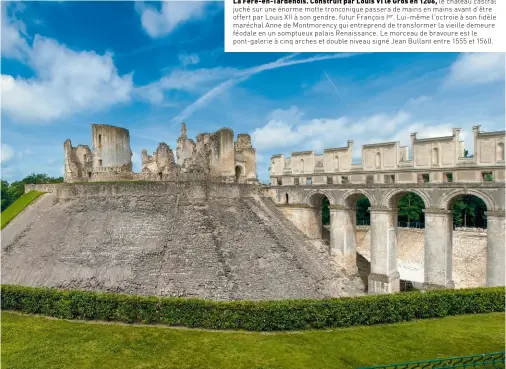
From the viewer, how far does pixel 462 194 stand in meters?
20.5

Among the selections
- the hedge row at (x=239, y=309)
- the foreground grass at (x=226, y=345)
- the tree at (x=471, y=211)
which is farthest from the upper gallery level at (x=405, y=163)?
the tree at (x=471, y=211)

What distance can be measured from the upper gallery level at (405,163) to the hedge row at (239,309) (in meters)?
7.80

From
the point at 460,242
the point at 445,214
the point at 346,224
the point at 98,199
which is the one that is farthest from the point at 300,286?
the point at 460,242

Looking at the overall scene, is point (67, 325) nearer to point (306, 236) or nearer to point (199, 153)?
point (199, 153)

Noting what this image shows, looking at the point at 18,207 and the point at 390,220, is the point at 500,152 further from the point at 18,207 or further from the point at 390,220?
the point at 18,207

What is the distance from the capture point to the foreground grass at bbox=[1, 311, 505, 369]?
450 inches

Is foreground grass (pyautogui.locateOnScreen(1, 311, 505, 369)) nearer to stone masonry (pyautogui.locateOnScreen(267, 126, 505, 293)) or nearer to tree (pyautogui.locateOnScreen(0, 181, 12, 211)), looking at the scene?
stone masonry (pyautogui.locateOnScreen(267, 126, 505, 293))

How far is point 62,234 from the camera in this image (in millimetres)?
21938

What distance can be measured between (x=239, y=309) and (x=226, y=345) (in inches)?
72.2

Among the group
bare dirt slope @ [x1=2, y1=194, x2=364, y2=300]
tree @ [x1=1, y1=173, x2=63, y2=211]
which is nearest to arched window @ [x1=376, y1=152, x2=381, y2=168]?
bare dirt slope @ [x1=2, y1=194, x2=364, y2=300]

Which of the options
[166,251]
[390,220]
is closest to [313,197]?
[390,220]

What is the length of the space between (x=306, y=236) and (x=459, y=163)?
12203 millimetres

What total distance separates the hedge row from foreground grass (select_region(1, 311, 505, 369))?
1.48ft

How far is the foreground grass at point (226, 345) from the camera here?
1143 centimetres
